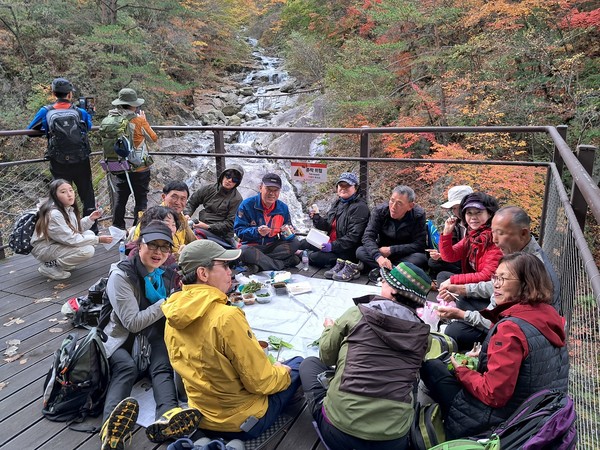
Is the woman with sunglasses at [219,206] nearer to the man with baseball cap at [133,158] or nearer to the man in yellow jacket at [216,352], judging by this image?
the man with baseball cap at [133,158]

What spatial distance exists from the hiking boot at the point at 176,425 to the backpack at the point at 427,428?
0.99 metres

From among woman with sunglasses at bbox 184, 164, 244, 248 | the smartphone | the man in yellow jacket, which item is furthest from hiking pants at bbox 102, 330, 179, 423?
woman with sunglasses at bbox 184, 164, 244, 248

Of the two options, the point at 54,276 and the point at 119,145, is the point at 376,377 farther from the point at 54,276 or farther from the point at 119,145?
the point at 119,145

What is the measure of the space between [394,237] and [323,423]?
235 centimetres

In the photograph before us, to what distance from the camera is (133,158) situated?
468cm

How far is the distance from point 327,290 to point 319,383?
5.11 ft

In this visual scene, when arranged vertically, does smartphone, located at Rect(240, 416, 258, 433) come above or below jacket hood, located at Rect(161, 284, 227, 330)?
below

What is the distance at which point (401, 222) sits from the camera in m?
3.94

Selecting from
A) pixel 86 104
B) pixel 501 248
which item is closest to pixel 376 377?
pixel 501 248

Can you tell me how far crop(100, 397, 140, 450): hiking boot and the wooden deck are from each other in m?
0.12

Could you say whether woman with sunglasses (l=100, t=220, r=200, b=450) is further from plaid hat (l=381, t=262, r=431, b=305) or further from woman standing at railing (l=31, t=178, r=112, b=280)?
woman standing at railing (l=31, t=178, r=112, b=280)

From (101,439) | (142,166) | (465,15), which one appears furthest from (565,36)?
(101,439)

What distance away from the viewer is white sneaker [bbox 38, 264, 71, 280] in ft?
13.3

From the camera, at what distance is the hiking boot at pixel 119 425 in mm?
1938
